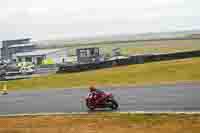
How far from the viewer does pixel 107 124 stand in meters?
17.1

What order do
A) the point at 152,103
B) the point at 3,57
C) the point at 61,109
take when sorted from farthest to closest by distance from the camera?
the point at 3,57 → the point at 61,109 → the point at 152,103

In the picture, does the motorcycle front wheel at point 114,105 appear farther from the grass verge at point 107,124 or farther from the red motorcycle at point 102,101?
the grass verge at point 107,124

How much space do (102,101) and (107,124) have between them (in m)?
3.31

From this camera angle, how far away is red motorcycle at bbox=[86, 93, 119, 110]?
66.6 feet

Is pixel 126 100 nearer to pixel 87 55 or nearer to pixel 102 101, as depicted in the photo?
pixel 102 101

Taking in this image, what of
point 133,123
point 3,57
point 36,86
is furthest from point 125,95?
point 3,57

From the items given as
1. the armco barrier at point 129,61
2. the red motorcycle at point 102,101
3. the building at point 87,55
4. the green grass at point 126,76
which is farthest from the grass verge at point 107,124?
the building at point 87,55

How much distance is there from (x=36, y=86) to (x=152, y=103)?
669 inches

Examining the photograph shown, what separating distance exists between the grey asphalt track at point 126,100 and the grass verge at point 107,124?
4.73 ft

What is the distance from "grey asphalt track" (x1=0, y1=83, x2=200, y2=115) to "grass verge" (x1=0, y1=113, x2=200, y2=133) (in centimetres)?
144

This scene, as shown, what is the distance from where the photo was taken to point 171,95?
22.5 m

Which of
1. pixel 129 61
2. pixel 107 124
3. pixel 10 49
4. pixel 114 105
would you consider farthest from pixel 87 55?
pixel 107 124

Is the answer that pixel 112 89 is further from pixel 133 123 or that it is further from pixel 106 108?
pixel 133 123

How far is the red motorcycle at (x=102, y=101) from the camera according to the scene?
20297 mm
